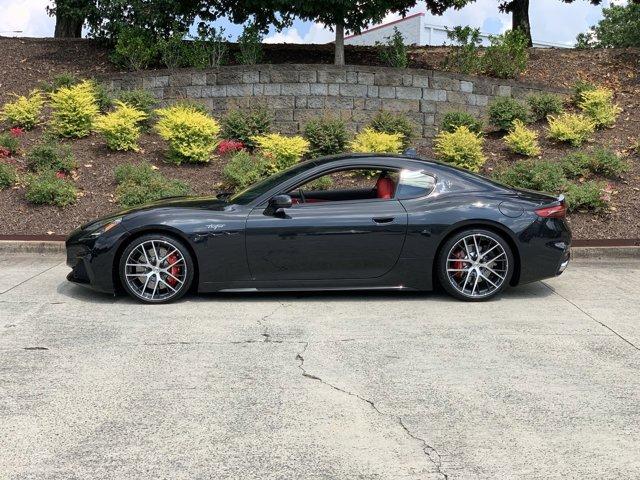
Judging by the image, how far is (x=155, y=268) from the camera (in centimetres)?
723

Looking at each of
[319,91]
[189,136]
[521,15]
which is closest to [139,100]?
[189,136]

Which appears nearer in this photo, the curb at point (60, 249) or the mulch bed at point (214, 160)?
the curb at point (60, 249)

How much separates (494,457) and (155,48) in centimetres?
1392

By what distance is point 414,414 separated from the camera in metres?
4.48

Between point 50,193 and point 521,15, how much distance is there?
14.2 metres

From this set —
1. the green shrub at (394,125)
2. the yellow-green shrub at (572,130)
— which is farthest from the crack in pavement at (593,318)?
the green shrub at (394,125)

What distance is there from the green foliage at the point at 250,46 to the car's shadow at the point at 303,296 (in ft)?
29.8

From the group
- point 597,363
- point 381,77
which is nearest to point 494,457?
point 597,363

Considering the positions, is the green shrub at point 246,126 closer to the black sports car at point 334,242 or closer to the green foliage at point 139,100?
the green foliage at point 139,100

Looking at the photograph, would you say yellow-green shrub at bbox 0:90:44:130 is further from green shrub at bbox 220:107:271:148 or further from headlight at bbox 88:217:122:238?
headlight at bbox 88:217:122:238

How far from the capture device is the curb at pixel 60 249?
32.1ft

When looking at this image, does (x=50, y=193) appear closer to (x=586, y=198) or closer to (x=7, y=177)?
(x=7, y=177)

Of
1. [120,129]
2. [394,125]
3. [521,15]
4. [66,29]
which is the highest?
[521,15]

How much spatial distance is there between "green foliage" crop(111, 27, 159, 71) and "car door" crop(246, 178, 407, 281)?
999 cm
